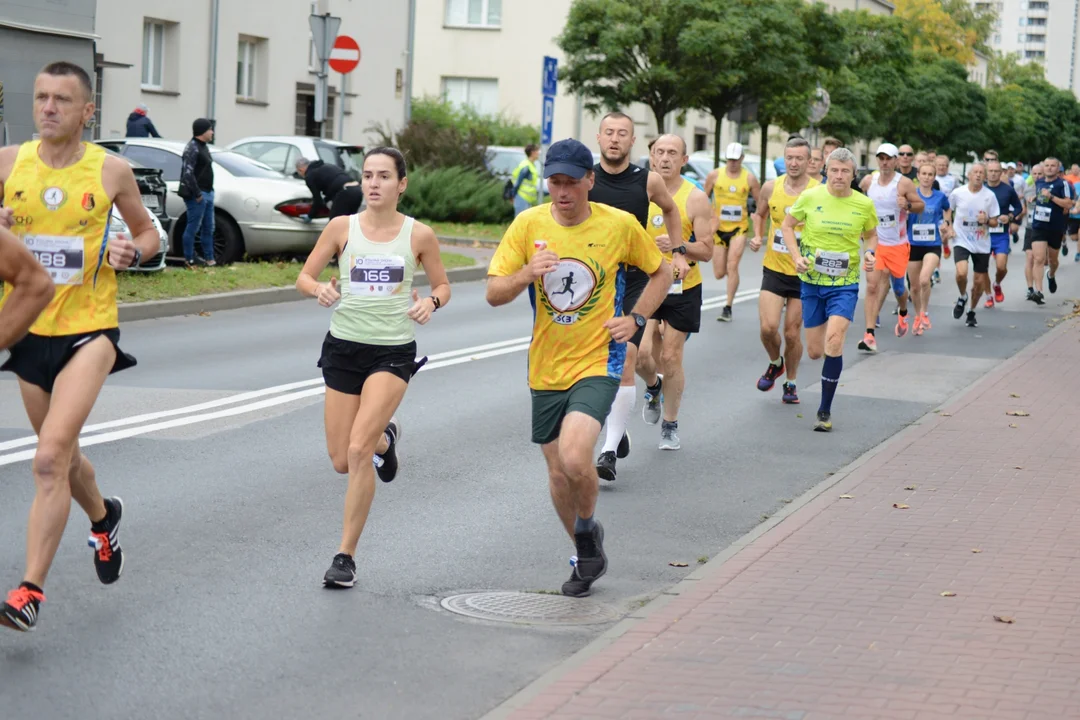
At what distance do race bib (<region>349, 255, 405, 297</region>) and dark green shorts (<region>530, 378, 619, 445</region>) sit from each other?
31.0 inches

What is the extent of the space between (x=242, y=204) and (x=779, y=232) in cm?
930

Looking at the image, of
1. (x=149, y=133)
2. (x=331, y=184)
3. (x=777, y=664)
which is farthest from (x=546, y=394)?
(x=149, y=133)

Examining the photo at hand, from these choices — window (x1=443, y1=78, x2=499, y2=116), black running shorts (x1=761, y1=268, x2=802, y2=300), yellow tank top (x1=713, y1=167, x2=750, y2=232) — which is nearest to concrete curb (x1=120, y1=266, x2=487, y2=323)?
yellow tank top (x1=713, y1=167, x2=750, y2=232)

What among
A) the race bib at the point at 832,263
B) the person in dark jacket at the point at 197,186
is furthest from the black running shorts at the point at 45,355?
the person in dark jacket at the point at 197,186

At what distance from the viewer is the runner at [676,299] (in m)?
10.0

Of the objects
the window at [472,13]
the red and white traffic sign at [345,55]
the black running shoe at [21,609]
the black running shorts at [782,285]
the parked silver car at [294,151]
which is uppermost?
the window at [472,13]

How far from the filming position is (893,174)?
17.0 metres

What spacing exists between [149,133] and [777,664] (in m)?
21.6

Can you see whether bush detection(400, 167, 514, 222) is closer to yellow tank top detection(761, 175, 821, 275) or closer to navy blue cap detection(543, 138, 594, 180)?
yellow tank top detection(761, 175, 821, 275)

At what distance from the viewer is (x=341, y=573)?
6.61m

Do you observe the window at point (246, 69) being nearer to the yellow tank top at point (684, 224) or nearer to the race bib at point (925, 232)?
the race bib at point (925, 232)

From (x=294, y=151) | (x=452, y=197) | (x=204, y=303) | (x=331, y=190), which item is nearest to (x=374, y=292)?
(x=204, y=303)

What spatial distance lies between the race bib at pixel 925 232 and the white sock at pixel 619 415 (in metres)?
9.67

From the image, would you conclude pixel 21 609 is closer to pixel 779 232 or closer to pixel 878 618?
pixel 878 618
